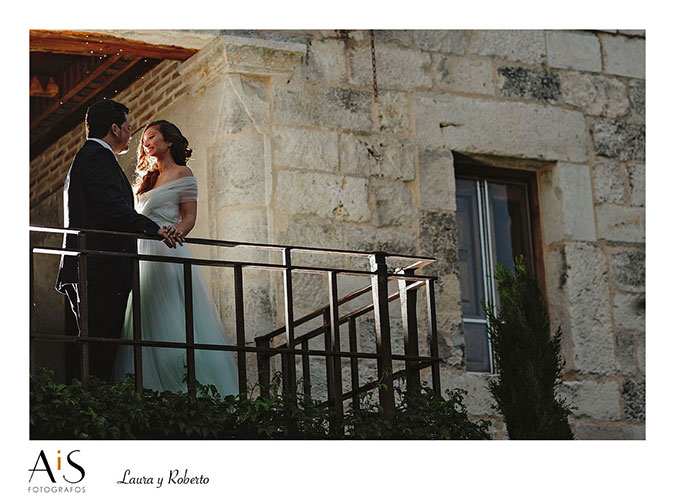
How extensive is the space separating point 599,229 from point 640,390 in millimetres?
1103

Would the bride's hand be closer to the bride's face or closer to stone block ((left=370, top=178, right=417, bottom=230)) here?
the bride's face

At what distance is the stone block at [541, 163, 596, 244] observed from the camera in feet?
28.8

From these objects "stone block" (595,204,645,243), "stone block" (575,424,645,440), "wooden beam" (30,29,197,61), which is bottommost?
"stone block" (575,424,645,440)

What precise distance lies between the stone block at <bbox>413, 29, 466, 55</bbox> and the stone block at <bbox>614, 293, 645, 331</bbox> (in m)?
1.95

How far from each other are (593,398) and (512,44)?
244 centimetres

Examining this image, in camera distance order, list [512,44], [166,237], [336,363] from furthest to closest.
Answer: [512,44], [336,363], [166,237]

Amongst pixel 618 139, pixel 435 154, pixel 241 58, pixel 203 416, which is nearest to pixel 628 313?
pixel 618 139

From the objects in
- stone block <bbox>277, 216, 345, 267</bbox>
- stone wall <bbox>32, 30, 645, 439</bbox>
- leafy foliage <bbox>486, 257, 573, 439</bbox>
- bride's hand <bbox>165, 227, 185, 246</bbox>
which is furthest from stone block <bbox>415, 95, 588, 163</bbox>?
bride's hand <bbox>165, 227, 185, 246</bbox>

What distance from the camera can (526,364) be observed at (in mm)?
7207

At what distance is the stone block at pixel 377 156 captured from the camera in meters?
8.27

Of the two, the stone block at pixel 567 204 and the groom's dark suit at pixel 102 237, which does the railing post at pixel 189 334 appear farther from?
the stone block at pixel 567 204

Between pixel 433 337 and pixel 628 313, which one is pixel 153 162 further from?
pixel 628 313

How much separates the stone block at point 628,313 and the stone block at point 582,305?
68 millimetres

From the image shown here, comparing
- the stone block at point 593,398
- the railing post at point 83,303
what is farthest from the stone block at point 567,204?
the railing post at point 83,303
